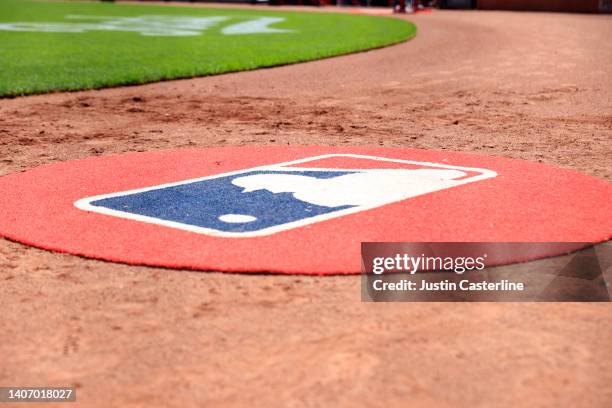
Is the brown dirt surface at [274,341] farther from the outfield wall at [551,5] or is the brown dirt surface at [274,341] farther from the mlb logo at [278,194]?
the outfield wall at [551,5]

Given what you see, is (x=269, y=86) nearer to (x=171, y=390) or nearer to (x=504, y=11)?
(x=171, y=390)

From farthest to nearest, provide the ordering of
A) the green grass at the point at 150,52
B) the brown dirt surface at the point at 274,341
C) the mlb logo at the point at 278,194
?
the green grass at the point at 150,52, the mlb logo at the point at 278,194, the brown dirt surface at the point at 274,341

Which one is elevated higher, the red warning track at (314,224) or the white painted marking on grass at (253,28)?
the red warning track at (314,224)
